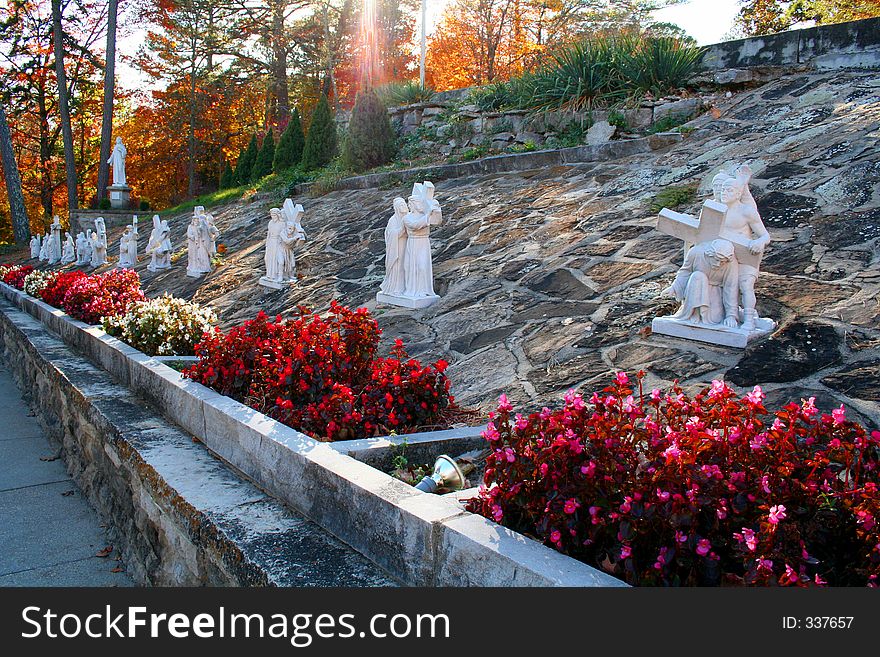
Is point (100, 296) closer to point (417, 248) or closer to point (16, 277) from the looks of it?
point (417, 248)

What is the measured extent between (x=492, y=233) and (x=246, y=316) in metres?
3.54

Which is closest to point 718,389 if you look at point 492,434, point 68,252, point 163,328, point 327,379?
point 492,434

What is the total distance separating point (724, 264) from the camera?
16.2 ft

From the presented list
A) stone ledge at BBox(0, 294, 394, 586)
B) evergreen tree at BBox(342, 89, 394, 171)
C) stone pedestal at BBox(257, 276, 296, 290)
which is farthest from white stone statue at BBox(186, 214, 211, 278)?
stone ledge at BBox(0, 294, 394, 586)

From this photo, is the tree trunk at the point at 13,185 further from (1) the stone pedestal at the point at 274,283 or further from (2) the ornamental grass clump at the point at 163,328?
(2) the ornamental grass clump at the point at 163,328

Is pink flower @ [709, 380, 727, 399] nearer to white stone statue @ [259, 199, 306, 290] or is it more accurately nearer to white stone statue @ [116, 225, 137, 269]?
white stone statue @ [259, 199, 306, 290]

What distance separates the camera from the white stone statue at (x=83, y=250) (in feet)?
67.5

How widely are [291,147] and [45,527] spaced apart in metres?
18.1

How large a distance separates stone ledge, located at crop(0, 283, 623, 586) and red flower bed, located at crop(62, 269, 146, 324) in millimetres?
4218

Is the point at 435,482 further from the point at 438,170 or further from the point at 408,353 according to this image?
the point at 438,170

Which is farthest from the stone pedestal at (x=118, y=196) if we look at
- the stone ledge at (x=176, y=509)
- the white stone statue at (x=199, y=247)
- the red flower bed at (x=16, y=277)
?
the stone ledge at (x=176, y=509)

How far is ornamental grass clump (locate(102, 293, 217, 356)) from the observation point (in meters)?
6.20

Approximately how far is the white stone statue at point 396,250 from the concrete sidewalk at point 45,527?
370cm
